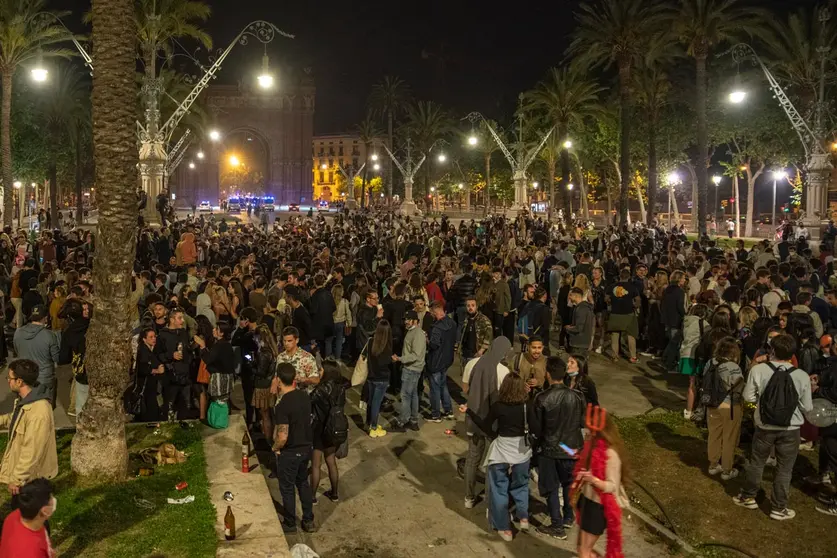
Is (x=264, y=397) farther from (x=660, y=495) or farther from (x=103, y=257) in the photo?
(x=660, y=495)

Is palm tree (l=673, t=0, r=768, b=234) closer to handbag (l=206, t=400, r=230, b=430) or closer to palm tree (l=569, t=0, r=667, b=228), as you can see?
palm tree (l=569, t=0, r=667, b=228)

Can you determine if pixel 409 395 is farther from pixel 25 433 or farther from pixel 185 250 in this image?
pixel 185 250

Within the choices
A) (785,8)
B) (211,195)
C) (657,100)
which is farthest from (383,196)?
(657,100)

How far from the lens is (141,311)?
563 inches

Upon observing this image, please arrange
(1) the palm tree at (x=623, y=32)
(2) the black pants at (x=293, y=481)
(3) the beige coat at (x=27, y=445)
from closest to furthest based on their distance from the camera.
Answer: (3) the beige coat at (x=27, y=445)
(2) the black pants at (x=293, y=481)
(1) the palm tree at (x=623, y=32)

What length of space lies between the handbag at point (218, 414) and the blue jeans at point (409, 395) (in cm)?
252

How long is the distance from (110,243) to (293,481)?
10.8 feet

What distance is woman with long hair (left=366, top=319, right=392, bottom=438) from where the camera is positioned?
10.1m

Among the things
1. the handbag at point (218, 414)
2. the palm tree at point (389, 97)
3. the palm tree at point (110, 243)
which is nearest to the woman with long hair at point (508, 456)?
the handbag at point (218, 414)

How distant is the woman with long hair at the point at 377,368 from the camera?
10094 mm

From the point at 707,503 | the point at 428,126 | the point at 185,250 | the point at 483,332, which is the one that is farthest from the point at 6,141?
the point at 428,126

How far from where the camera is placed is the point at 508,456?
7.61m

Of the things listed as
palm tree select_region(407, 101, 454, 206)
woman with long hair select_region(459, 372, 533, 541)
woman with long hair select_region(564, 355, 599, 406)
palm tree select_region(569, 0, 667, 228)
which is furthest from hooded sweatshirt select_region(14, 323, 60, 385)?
palm tree select_region(407, 101, 454, 206)

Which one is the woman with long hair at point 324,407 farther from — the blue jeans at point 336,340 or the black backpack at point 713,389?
the blue jeans at point 336,340
